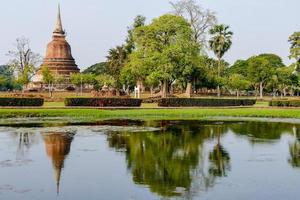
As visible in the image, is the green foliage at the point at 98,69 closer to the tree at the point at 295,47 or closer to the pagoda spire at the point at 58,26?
the pagoda spire at the point at 58,26

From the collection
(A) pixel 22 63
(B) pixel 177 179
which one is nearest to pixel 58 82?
(A) pixel 22 63

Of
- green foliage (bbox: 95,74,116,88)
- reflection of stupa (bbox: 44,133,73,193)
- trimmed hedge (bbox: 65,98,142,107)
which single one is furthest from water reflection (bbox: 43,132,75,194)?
green foliage (bbox: 95,74,116,88)

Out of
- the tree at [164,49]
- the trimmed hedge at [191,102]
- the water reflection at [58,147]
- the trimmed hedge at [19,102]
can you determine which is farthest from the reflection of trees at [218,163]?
the tree at [164,49]

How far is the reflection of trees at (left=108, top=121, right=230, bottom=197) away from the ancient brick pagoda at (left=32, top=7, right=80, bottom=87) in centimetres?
6576

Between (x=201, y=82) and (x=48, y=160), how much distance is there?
57865 mm

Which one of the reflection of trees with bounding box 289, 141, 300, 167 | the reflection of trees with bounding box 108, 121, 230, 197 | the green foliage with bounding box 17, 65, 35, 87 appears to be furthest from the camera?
the green foliage with bounding box 17, 65, 35, 87

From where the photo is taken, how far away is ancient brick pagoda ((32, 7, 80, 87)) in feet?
290

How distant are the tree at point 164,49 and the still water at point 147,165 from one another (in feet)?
99.7

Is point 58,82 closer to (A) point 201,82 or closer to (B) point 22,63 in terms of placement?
(B) point 22,63

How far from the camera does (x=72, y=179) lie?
12141mm

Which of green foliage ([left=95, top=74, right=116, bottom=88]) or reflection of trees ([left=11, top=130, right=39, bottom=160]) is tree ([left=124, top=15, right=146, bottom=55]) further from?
reflection of trees ([left=11, top=130, right=39, bottom=160])

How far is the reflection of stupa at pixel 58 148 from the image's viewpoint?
1399cm

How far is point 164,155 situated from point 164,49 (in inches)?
1525

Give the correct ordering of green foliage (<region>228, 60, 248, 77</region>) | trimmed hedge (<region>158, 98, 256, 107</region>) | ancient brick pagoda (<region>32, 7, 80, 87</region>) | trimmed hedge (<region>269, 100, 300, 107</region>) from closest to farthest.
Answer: trimmed hedge (<region>158, 98, 256, 107</region>), trimmed hedge (<region>269, 100, 300, 107</region>), ancient brick pagoda (<region>32, 7, 80, 87</region>), green foliage (<region>228, 60, 248, 77</region>)
